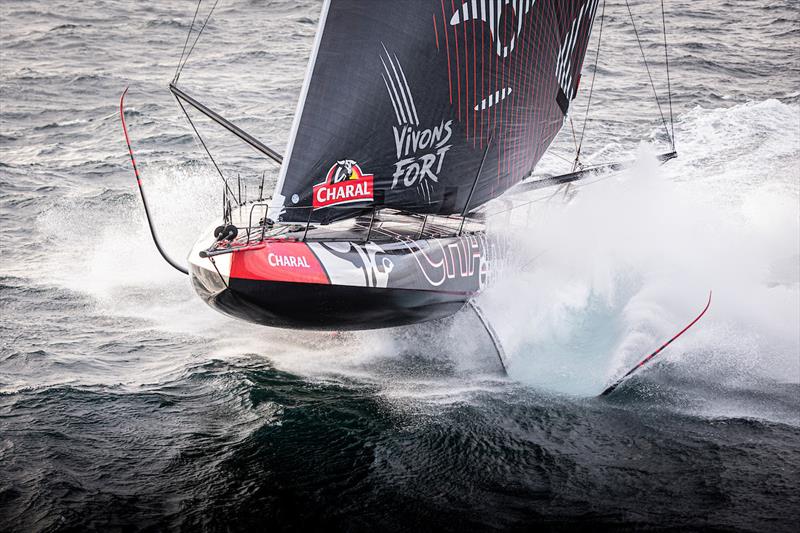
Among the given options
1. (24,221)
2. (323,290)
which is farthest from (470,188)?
(24,221)

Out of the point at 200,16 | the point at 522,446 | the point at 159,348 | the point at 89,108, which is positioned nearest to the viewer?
the point at 522,446

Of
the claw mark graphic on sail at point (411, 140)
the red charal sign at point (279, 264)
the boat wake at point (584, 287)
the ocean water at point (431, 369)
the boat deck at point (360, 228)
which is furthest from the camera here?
the boat wake at point (584, 287)

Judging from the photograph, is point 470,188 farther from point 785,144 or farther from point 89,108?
point 89,108

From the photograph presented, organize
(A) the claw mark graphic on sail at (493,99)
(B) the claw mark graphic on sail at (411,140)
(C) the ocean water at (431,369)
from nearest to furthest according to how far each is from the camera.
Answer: (C) the ocean water at (431,369)
(B) the claw mark graphic on sail at (411,140)
(A) the claw mark graphic on sail at (493,99)

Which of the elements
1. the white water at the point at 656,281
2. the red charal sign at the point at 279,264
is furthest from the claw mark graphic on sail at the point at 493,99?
the red charal sign at the point at 279,264

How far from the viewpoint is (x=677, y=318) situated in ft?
32.6

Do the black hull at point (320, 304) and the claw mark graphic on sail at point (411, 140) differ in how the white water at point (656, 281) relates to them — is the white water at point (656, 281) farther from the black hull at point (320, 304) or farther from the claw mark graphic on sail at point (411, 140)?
the claw mark graphic on sail at point (411, 140)

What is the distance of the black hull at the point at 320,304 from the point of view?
8141mm

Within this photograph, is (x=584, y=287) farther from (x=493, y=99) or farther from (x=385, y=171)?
(x=385, y=171)

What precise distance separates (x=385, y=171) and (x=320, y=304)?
1618 millimetres

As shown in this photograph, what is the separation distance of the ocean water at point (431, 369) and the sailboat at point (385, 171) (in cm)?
86

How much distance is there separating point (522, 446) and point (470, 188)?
145 inches

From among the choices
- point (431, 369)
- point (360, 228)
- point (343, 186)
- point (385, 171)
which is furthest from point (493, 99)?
point (431, 369)

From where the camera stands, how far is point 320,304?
27.5 feet
